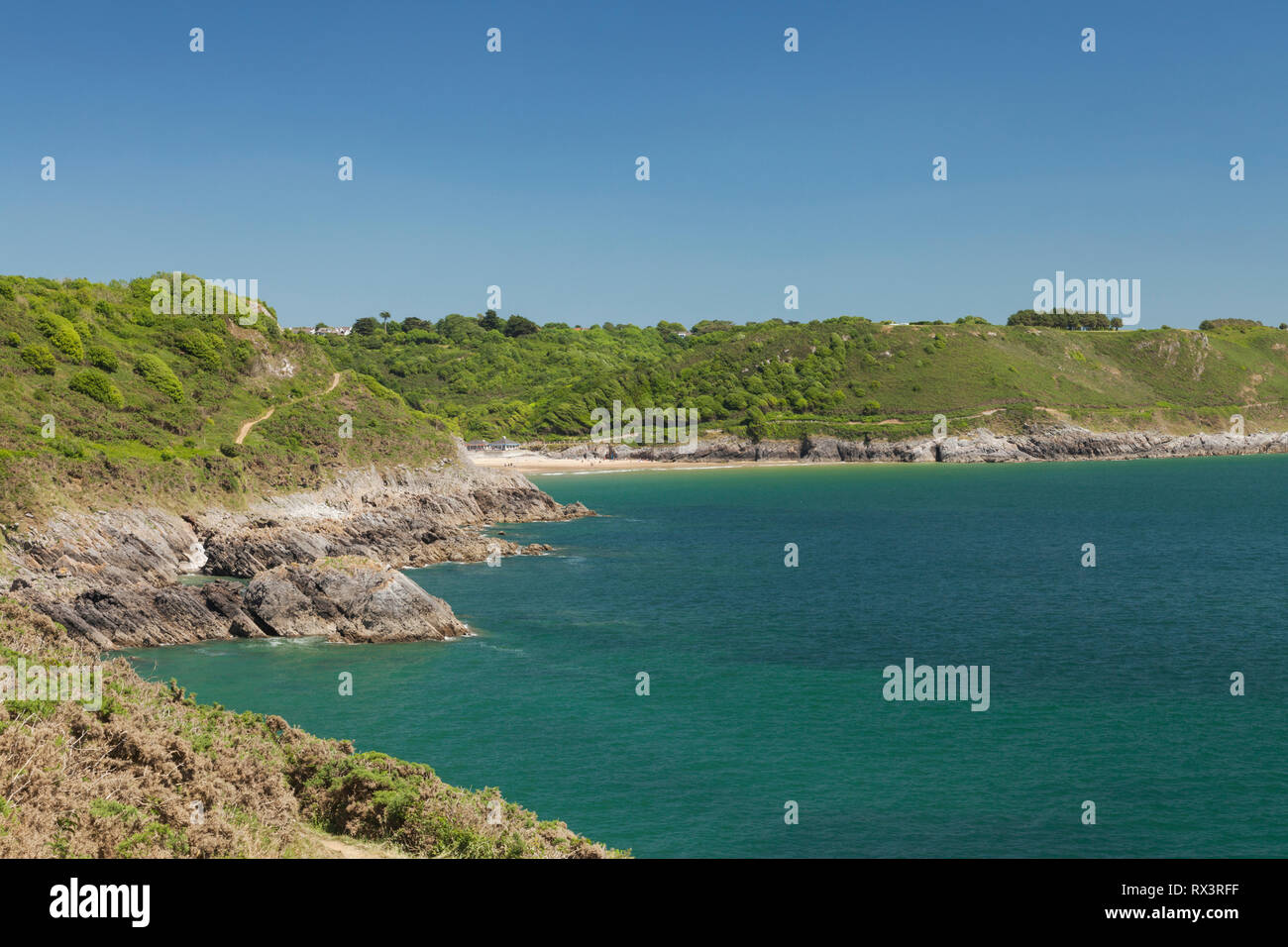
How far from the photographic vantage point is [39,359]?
79750mm

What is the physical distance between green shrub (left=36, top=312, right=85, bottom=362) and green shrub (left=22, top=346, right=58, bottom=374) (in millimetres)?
3104

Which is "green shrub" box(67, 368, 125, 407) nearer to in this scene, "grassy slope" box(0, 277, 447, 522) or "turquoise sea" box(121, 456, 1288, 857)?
"grassy slope" box(0, 277, 447, 522)

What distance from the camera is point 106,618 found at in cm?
4938

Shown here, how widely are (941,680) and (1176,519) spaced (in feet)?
240

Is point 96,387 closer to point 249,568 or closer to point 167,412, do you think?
point 167,412

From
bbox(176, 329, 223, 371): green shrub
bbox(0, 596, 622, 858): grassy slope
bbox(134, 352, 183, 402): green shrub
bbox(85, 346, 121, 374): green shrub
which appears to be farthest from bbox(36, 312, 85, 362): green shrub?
bbox(0, 596, 622, 858): grassy slope

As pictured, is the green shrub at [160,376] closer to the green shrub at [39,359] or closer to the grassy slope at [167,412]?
the grassy slope at [167,412]

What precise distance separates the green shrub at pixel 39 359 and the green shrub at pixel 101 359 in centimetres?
503

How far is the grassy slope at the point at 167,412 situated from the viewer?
66.4 metres

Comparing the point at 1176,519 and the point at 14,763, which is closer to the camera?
the point at 14,763

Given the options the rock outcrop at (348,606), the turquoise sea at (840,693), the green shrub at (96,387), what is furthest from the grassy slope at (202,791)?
the green shrub at (96,387)
